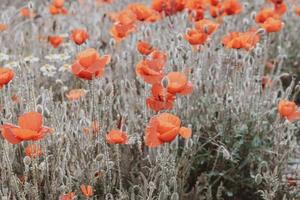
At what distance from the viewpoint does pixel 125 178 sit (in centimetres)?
295

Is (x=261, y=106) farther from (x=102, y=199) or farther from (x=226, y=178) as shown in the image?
(x=102, y=199)

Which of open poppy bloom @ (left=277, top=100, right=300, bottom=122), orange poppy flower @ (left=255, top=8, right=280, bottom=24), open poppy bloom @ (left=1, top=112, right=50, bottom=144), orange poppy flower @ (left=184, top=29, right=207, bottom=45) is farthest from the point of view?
orange poppy flower @ (left=255, top=8, right=280, bottom=24)

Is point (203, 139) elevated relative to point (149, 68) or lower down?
lower down

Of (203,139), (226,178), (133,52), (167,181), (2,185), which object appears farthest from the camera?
(133,52)

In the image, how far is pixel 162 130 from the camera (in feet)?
7.63

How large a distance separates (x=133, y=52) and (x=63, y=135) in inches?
66.3

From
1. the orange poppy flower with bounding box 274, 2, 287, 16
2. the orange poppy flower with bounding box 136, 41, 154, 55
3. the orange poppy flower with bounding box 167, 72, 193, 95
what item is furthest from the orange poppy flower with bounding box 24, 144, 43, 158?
the orange poppy flower with bounding box 274, 2, 287, 16

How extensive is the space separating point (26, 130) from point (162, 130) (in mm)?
506

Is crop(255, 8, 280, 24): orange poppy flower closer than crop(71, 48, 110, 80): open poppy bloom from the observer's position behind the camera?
No

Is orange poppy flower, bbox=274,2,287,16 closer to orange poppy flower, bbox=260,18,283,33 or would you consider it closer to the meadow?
the meadow

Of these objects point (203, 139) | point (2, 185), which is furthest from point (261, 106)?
point (2, 185)

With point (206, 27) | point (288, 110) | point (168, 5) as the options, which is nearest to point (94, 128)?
point (206, 27)

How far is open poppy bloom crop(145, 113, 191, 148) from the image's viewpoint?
2309mm

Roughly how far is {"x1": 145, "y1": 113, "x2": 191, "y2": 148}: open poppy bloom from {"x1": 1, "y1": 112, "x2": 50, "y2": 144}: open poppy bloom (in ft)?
1.33
